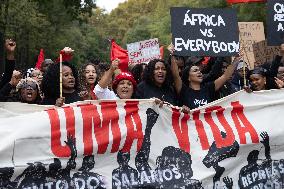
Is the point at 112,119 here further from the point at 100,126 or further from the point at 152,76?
the point at 152,76

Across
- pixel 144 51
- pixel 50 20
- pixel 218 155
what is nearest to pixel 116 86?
pixel 218 155

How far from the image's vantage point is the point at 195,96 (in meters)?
6.31

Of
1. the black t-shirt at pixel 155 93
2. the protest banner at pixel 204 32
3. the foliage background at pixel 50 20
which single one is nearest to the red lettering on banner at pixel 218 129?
the black t-shirt at pixel 155 93

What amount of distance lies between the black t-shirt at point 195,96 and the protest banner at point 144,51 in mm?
3537

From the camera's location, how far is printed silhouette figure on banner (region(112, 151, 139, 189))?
205 inches

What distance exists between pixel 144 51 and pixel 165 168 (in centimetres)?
516

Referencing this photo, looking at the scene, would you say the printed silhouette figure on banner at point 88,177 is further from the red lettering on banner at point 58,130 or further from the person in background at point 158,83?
the person in background at point 158,83

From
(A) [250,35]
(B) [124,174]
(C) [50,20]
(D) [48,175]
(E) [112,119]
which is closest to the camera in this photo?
(D) [48,175]

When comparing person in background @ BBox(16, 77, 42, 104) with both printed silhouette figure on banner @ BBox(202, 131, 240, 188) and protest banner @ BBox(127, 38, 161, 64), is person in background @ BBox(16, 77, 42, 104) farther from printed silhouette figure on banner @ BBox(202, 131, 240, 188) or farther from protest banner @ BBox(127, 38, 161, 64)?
protest banner @ BBox(127, 38, 161, 64)

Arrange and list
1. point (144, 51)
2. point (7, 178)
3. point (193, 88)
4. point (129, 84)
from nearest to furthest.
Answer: point (7, 178) < point (129, 84) < point (193, 88) < point (144, 51)

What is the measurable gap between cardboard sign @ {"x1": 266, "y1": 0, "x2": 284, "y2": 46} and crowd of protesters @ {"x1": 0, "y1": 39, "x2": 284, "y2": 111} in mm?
419

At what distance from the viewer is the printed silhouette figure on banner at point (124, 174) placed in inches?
205

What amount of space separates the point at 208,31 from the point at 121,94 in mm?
1204

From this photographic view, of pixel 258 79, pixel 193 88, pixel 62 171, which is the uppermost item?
pixel 258 79
